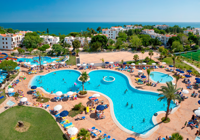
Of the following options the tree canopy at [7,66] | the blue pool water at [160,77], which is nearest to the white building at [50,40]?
the tree canopy at [7,66]

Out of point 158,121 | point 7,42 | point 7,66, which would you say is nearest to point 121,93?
point 158,121

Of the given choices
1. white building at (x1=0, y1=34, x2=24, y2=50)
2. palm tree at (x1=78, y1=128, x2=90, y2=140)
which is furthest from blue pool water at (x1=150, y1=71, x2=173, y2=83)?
white building at (x1=0, y1=34, x2=24, y2=50)

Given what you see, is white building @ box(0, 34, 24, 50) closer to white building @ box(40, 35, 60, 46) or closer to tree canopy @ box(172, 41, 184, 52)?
white building @ box(40, 35, 60, 46)

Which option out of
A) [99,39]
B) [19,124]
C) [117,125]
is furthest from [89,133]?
[99,39]

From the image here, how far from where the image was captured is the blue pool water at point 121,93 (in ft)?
67.4

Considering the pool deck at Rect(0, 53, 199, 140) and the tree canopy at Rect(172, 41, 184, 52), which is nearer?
the pool deck at Rect(0, 53, 199, 140)

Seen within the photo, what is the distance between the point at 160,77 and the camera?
35906 millimetres

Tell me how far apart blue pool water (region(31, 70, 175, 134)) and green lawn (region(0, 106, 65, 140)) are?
8393 millimetres

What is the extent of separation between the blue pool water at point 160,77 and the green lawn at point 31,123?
26.0 m

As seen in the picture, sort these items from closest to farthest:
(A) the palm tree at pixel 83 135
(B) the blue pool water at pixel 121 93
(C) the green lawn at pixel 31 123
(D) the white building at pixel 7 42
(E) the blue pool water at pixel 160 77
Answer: (A) the palm tree at pixel 83 135
(C) the green lawn at pixel 31 123
(B) the blue pool water at pixel 121 93
(E) the blue pool water at pixel 160 77
(D) the white building at pixel 7 42

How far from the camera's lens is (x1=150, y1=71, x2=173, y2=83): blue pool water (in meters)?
34.2

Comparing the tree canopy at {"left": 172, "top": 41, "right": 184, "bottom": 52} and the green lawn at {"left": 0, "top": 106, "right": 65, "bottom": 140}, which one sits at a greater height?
the tree canopy at {"left": 172, "top": 41, "right": 184, "bottom": 52}

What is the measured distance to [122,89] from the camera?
30109 mm

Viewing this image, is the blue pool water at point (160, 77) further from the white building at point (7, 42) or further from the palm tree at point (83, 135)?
the white building at point (7, 42)
